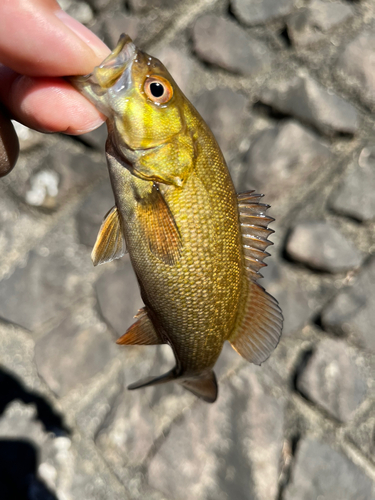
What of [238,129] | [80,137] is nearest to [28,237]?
[80,137]

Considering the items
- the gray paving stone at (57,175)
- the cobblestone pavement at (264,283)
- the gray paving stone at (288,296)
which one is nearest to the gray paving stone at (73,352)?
the cobblestone pavement at (264,283)

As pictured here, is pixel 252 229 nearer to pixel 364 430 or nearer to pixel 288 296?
pixel 288 296

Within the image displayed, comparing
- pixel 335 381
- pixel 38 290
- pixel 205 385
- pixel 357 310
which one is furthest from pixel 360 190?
pixel 38 290

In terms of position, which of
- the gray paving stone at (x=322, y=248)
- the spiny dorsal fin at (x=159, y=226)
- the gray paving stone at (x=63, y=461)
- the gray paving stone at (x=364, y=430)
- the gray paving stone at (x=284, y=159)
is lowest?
the gray paving stone at (x=63, y=461)

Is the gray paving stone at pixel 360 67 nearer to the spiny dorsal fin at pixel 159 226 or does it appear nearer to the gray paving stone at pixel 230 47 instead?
the gray paving stone at pixel 230 47

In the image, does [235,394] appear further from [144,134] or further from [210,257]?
[144,134]
